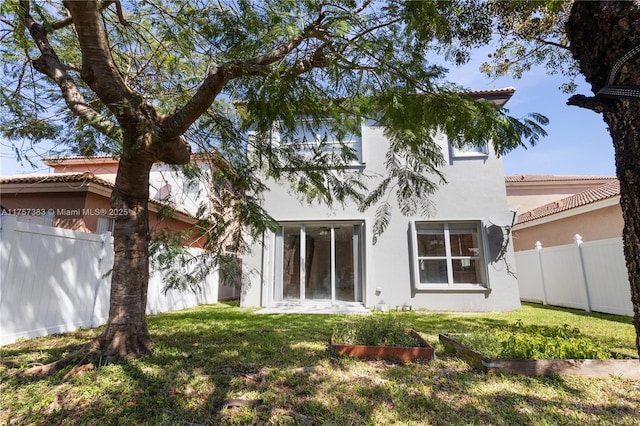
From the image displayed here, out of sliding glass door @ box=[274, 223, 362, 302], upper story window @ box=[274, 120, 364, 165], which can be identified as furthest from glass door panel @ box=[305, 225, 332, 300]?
upper story window @ box=[274, 120, 364, 165]

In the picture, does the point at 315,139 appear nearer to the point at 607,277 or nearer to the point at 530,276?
the point at 607,277

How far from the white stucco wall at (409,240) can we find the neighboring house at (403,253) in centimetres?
3

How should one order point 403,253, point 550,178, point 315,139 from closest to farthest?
point 315,139, point 403,253, point 550,178

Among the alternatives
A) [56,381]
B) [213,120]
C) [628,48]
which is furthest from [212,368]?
[628,48]

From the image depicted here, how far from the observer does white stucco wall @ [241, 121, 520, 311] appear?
28.2 feet

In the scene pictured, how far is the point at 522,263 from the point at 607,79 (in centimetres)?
1116

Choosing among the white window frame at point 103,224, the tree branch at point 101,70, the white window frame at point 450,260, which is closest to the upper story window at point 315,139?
the tree branch at point 101,70

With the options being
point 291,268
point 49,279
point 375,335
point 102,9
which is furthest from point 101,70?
point 291,268

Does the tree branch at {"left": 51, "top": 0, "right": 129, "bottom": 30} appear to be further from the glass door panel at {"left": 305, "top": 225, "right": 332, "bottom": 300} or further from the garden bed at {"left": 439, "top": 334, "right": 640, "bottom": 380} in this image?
the garden bed at {"left": 439, "top": 334, "right": 640, "bottom": 380}

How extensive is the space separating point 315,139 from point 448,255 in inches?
234

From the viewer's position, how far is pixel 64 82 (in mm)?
4121

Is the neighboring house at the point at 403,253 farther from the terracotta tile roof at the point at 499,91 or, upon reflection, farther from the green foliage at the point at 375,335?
the green foliage at the point at 375,335

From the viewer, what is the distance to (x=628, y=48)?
1.79m

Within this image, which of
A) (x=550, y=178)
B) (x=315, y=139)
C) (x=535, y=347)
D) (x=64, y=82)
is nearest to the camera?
(x=535, y=347)
